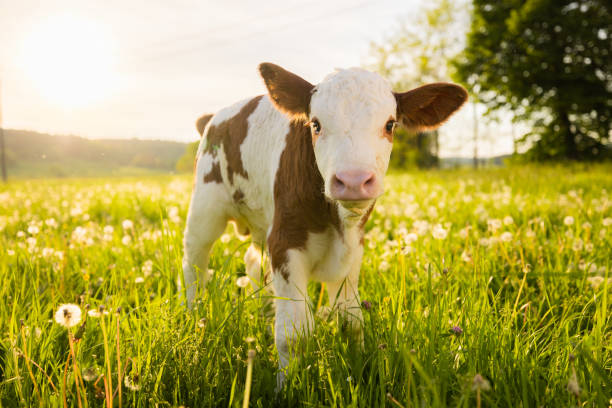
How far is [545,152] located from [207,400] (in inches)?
1257

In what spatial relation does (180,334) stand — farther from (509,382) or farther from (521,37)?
(521,37)

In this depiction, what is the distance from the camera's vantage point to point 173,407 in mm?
1799

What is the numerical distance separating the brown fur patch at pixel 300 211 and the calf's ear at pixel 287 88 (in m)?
0.22

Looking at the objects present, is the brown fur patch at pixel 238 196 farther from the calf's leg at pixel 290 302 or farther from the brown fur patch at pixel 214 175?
the calf's leg at pixel 290 302

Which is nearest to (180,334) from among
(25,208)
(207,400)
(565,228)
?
(207,400)

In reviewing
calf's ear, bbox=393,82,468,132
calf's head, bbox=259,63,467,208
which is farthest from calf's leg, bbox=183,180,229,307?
calf's ear, bbox=393,82,468,132

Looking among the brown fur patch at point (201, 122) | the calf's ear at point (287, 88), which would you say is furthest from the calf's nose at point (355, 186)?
the brown fur patch at point (201, 122)

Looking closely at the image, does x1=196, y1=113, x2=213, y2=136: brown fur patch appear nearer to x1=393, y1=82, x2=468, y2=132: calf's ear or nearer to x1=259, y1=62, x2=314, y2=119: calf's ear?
x1=259, y1=62, x2=314, y2=119: calf's ear

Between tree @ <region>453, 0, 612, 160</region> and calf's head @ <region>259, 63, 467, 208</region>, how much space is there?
2765 cm

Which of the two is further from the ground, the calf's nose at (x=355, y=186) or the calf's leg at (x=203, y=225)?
the calf's nose at (x=355, y=186)

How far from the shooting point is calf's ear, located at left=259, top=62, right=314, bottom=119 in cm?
271

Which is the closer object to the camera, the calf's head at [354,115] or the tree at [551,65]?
the calf's head at [354,115]

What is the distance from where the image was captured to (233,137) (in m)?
3.64

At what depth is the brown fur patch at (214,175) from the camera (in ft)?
12.2
